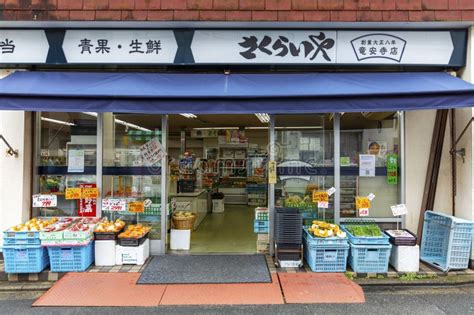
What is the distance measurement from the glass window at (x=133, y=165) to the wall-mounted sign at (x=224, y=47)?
0.98m

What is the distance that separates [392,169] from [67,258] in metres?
4.88

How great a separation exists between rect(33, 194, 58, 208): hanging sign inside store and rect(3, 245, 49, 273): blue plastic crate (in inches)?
31.3

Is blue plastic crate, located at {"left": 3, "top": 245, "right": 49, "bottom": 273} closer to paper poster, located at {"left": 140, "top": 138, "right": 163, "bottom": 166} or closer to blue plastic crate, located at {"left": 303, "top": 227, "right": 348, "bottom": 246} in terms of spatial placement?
paper poster, located at {"left": 140, "top": 138, "right": 163, "bottom": 166}

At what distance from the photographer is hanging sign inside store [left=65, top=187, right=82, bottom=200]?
4.71 m

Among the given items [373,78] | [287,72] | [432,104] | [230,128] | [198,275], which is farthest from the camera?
[230,128]

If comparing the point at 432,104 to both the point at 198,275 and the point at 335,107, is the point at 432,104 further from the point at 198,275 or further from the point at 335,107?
the point at 198,275

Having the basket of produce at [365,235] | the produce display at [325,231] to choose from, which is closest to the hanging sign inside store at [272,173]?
the produce display at [325,231]

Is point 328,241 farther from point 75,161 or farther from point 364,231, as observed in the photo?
point 75,161

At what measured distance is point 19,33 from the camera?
451cm

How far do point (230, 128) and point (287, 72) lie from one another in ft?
20.5

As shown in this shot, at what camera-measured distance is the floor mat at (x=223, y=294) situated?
3.38m

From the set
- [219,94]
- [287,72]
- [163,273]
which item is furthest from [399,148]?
[163,273]

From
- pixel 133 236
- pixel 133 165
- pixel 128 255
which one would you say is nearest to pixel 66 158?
pixel 133 165

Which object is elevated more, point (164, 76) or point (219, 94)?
point (164, 76)
